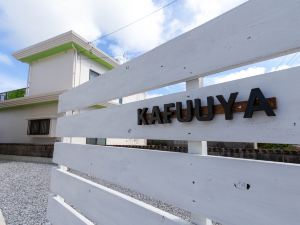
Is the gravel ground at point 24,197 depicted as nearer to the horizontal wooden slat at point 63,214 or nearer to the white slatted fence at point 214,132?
the horizontal wooden slat at point 63,214

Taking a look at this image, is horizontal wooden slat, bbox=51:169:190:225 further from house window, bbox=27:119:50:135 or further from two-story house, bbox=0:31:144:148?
house window, bbox=27:119:50:135

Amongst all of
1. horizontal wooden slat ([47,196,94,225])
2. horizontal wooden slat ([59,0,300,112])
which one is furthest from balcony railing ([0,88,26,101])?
horizontal wooden slat ([59,0,300,112])

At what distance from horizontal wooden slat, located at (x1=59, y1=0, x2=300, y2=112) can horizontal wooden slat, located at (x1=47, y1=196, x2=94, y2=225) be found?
1.25m

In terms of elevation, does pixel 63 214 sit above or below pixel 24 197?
above

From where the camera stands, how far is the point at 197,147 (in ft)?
3.64

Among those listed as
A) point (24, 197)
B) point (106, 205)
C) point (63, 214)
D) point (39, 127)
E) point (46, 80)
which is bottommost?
point (24, 197)

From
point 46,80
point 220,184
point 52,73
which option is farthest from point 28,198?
point 46,80

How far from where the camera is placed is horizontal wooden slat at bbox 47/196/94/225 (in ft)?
6.40

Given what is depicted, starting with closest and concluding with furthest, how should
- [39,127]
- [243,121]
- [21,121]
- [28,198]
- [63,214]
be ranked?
1. [243,121]
2. [63,214]
3. [28,198]
4. [39,127]
5. [21,121]

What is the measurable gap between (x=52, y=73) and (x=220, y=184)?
11.7 m

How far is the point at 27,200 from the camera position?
4012 mm

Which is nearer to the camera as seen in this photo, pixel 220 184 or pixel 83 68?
pixel 220 184

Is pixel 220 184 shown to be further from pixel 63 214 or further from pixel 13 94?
Answer: pixel 13 94

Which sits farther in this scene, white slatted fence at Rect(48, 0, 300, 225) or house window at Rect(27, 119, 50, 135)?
house window at Rect(27, 119, 50, 135)
